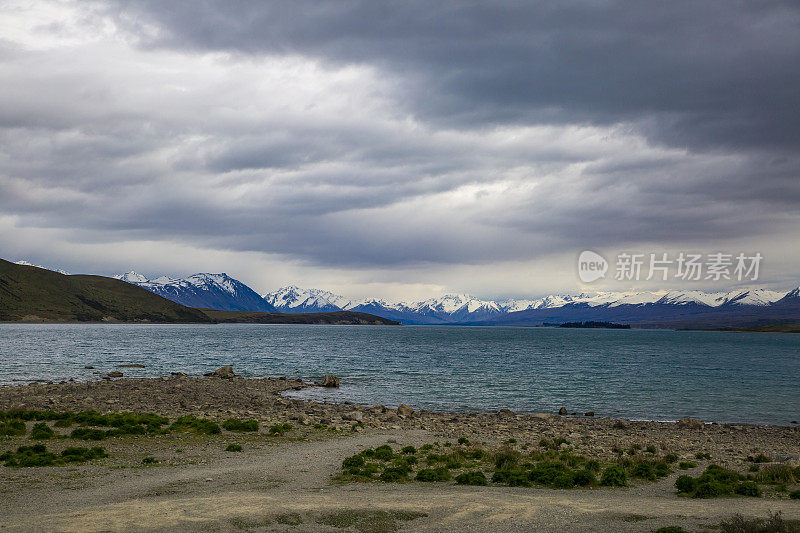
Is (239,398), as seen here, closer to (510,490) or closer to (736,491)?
(510,490)

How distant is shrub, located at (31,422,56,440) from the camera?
29625 millimetres

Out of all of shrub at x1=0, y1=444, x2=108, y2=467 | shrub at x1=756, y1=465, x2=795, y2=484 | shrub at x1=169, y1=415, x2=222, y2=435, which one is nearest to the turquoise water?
shrub at x1=169, y1=415, x2=222, y2=435

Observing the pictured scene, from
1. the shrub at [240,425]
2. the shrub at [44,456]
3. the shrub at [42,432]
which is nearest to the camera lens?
the shrub at [44,456]

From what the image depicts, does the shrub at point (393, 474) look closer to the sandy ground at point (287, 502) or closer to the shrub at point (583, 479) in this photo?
the sandy ground at point (287, 502)

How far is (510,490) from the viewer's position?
21328mm

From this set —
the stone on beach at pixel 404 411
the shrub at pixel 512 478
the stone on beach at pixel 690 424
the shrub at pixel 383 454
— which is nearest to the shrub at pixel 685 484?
the shrub at pixel 512 478

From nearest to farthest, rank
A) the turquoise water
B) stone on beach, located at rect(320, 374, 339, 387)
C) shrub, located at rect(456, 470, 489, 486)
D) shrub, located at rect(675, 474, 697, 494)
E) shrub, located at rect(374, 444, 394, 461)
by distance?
shrub, located at rect(675, 474, 697, 494)
shrub, located at rect(456, 470, 489, 486)
shrub, located at rect(374, 444, 394, 461)
the turquoise water
stone on beach, located at rect(320, 374, 339, 387)

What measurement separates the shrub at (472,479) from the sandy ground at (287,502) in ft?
2.62

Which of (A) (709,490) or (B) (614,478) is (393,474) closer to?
(B) (614,478)

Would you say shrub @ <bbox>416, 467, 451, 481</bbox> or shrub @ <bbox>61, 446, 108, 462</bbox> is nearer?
shrub @ <bbox>416, 467, 451, 481</bbox>

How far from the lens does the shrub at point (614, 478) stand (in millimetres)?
22372

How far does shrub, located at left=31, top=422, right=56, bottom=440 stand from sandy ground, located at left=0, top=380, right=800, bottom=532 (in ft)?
5.79

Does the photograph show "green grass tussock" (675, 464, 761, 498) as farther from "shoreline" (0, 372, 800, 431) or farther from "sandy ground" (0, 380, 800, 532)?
"shoreline" (0, 372, 800, 431)

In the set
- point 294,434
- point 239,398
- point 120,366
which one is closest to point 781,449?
point 294,434
